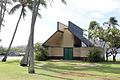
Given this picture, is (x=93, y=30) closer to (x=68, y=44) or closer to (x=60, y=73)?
(x=68, y=44)

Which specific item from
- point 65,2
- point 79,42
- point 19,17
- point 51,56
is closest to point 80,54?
point 79,42

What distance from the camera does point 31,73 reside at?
74.2ft

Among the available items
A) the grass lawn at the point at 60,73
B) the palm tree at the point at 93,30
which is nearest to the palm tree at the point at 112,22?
the palm tree at the point at 93,30

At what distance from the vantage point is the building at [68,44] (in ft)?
150

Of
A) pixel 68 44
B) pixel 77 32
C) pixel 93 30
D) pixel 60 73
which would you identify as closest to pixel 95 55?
pixel 68 44

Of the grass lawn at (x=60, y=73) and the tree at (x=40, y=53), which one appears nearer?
the grass lawn at (x=60, y=73)

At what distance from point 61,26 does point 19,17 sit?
27.2ft

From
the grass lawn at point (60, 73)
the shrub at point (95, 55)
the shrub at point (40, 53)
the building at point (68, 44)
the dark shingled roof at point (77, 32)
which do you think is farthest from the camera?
the dark shingled roof at point (77, 32)

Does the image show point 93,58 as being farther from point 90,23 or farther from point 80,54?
point 90,23

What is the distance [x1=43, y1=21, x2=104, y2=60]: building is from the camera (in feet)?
150

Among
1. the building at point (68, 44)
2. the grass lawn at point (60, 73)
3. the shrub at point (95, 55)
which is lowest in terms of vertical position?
the grass lawn at point (60, 73)

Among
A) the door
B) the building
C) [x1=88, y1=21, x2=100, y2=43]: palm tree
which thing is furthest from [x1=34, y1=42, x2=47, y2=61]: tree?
[x1=88, y1=21, x2=100, y2=43]: palm tree

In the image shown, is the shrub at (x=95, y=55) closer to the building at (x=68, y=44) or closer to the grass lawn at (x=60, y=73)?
the building at (x=68, y=44)

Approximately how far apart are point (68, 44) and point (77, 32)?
2542mm
